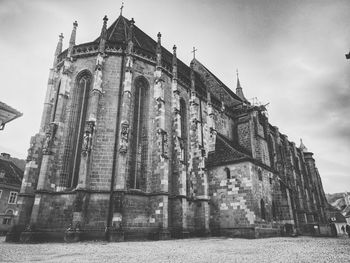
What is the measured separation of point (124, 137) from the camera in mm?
15844

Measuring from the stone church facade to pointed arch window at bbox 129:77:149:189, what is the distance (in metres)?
0.07

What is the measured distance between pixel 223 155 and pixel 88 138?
38.5 feet

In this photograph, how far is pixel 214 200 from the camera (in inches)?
834

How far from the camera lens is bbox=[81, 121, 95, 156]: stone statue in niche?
1512 cm

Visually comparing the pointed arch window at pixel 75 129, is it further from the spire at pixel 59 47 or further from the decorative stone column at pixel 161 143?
the decorative stone column at pixel 161 143

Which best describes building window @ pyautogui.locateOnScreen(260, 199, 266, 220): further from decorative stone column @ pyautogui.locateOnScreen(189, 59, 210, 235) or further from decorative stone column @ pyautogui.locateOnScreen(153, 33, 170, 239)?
decorative stone column @ pyautogui.locateOnScreen(153, 33, 170, 239)

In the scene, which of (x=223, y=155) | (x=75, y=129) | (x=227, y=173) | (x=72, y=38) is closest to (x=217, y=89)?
(x=223, y=155)

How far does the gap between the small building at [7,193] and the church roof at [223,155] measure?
22588mm

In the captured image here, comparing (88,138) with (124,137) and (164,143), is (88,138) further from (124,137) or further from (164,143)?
(164,143)

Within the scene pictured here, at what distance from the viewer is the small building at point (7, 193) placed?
2912 centimetres

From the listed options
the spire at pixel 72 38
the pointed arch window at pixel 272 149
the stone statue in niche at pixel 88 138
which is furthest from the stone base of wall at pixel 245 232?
the spire at pixel 72 38

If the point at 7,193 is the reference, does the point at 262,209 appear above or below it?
below

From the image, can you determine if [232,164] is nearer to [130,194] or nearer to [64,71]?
[130,194]

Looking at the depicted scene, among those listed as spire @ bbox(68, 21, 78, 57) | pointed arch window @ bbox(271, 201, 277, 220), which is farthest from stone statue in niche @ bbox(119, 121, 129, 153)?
pointed arch window @ bbox(271, 201, 277, 220)
